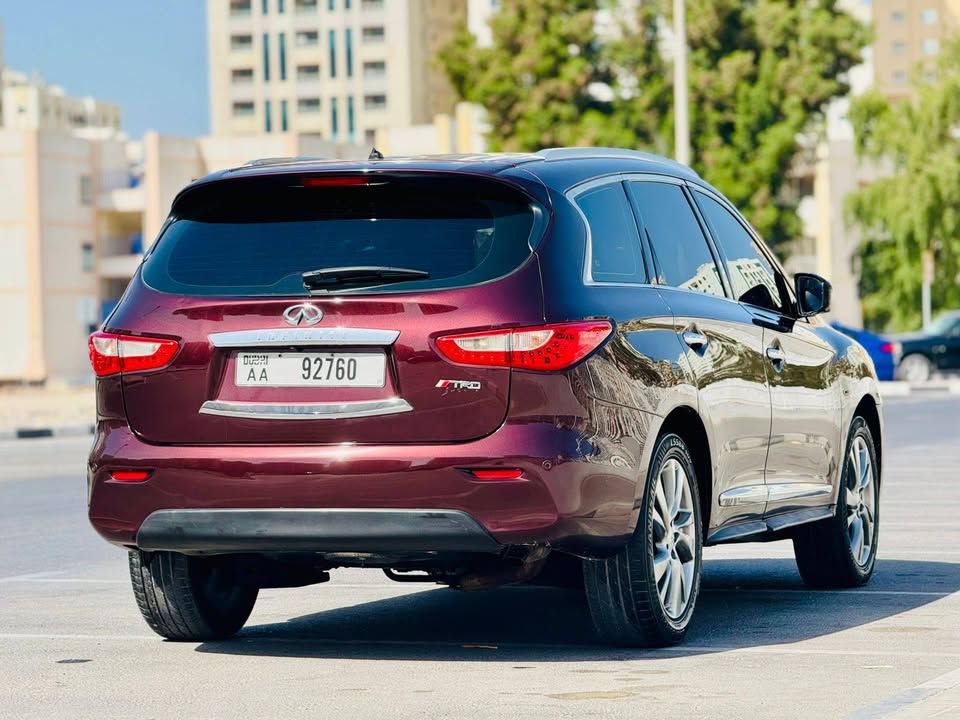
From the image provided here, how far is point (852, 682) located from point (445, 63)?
6303 centimetres

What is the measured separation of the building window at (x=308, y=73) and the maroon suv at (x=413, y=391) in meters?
147

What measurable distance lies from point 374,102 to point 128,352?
145 meters

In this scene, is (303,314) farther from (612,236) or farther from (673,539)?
(673,539)

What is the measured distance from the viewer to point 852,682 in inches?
269

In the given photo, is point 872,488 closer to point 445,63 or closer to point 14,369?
point 445,63

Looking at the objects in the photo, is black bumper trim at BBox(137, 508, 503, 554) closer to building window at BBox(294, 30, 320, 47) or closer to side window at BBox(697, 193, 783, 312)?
side window at BBox(697, 193, 783, 312)

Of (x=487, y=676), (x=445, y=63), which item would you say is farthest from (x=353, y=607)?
(x=445, y=63)

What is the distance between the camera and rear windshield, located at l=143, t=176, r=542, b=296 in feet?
23.5

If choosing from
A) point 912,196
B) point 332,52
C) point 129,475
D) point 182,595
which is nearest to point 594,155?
point 129,475

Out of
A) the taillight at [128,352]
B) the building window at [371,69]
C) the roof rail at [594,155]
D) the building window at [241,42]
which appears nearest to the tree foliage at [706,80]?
the roof rail at [594,155]

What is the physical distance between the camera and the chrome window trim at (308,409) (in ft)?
22.9

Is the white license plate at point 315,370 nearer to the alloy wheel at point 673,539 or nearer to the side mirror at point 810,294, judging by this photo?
the alloy wheel at point 673,539

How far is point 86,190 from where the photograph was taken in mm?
86000

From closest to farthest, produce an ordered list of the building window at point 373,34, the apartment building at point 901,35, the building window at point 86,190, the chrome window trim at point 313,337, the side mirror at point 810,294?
the chrome window trim at point 313,337
the side mirror at point 810,294
the building window at point 86,190
the building window at point 373,34
the apartment building at point 901,35
